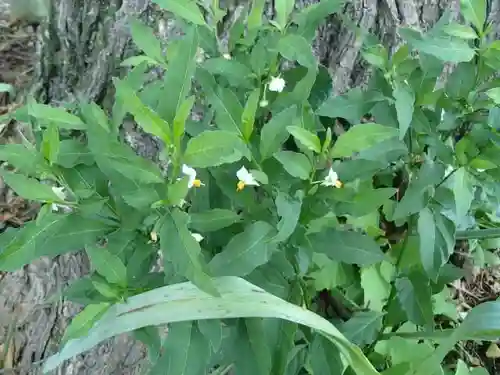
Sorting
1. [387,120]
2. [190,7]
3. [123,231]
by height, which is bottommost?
[123,231]

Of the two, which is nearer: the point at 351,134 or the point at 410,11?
the point at 351,134

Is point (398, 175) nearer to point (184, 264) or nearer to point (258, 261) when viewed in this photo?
point (258, 261)

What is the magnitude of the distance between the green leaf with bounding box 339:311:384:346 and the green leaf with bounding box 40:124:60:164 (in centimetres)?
56

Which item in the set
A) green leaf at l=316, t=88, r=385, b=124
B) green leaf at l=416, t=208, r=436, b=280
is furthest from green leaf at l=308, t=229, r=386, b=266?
green leaf at l=316, t=88, r=385, b=124

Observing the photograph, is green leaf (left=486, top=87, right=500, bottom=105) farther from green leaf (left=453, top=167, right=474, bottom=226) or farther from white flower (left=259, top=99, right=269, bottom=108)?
white flower (left=259, top=99, right=269, bottom=108)

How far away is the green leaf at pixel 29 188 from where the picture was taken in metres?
0.71

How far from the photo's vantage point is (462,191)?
0.84m

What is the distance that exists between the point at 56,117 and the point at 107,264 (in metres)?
0.25

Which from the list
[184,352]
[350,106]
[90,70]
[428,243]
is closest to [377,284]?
[428,243]

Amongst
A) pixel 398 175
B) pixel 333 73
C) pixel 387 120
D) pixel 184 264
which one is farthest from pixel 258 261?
pixel 333 73

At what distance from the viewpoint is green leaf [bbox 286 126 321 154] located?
731 millimetres

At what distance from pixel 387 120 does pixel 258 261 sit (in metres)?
0.33

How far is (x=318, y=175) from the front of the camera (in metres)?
0.83

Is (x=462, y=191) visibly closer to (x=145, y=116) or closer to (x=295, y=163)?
(x=295, y=163)
